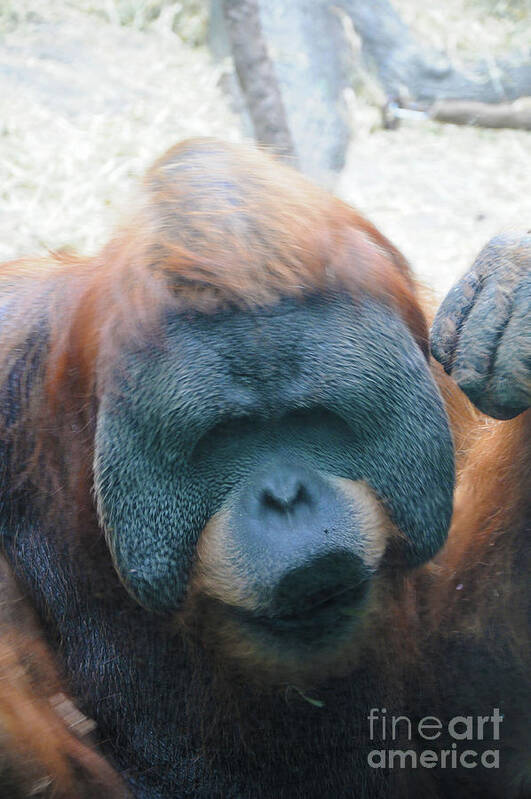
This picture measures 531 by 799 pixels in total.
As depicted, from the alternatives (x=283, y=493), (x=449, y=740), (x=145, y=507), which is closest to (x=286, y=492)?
(x=283, y=493)

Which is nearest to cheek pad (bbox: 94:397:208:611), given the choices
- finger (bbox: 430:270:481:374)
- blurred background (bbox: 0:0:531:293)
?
finger (bbox: 430:270:481:374)

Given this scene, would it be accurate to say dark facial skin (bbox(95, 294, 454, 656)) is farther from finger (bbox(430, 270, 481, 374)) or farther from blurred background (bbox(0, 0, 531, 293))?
blurred background (bbox(0, 0, 531, 293))

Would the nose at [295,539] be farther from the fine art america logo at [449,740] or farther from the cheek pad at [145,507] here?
the fine art america logo at [449,740]

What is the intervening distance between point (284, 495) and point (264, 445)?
0.39 ft

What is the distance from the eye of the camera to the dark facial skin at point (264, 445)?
4.91ft

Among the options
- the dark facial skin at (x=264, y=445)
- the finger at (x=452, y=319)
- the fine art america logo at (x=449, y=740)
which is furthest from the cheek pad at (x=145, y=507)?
the fine art america logo at (x=449, y=740)

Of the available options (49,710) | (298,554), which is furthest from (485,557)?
(49,710)

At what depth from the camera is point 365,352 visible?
159cm

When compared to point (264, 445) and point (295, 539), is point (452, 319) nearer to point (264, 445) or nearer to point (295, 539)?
point (264, 445)

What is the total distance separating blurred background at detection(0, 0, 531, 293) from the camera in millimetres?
4660

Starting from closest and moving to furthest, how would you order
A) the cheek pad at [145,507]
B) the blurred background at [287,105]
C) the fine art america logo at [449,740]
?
the cheek pad at [145,507], the fine art america logo at [449,740], the blurred background at [287,105]

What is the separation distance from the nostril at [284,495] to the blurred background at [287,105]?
303 centimetres

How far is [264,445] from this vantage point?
61.4 inches

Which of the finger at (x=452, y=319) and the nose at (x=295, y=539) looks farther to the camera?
the finger at (x=452, y=319)
